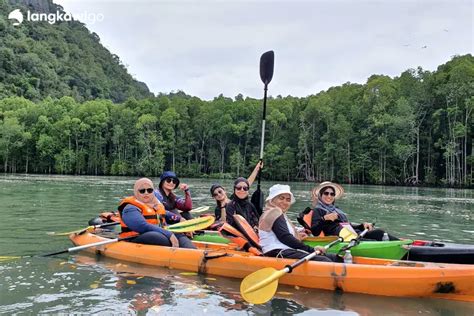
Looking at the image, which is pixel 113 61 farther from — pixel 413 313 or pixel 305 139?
pixel 413 313

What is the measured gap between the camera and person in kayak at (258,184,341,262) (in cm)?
563

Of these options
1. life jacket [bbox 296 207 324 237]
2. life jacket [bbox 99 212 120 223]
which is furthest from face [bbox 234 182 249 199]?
life jacket [bbox 99 212 120 223]

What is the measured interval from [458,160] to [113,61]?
121m

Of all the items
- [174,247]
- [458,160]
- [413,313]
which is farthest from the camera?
[458,160]

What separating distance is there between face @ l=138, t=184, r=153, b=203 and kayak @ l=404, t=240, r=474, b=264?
3.64 meters

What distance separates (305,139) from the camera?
54750 millimetres

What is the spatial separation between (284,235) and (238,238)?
1.21 metres

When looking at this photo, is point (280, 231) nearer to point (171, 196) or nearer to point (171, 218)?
point (171, 218)

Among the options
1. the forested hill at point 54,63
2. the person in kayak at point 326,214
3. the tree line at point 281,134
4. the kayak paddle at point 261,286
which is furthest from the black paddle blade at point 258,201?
the forested hill at point 54,63

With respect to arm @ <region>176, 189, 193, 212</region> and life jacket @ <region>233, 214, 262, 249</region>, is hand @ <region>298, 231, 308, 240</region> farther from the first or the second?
arm @ <region>176, 189, 193, 212</region>

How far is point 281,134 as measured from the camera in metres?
58.2

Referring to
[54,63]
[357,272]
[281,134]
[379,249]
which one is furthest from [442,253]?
[54,63]

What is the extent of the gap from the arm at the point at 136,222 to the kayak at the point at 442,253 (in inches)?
136

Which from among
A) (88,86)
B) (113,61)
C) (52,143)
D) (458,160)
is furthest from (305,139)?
(113,61)
